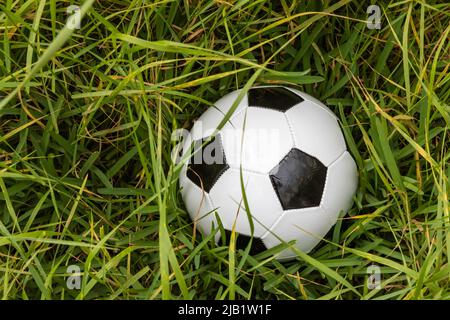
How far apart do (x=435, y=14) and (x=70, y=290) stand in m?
1.74

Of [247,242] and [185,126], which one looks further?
[185,126]

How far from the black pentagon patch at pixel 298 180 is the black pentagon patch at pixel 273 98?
0.19 metres

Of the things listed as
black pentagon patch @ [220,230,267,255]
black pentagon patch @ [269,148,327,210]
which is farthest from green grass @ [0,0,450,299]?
black pentagon patch @ [269,148,327,210]

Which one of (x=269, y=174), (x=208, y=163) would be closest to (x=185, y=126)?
(x=208, y=163)

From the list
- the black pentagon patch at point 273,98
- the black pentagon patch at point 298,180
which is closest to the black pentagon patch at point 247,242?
the black pentagon patch at point 298,180

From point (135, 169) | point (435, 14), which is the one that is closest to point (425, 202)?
point (435, 14)

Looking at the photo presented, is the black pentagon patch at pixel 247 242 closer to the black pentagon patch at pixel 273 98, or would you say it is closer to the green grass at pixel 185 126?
the green grass at pixel 185 126

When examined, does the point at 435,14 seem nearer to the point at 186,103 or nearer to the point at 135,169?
the point at 186,103

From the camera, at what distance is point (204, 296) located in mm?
2021

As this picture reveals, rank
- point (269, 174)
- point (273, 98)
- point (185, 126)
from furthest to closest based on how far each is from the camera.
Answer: point (185, 126), point (273, 98), point (269, 174)

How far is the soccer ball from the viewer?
1859 mm

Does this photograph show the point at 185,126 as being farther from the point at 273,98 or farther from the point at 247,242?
the point at 247,242

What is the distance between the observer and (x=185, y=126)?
2.23 meters

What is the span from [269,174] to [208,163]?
0.22 m
